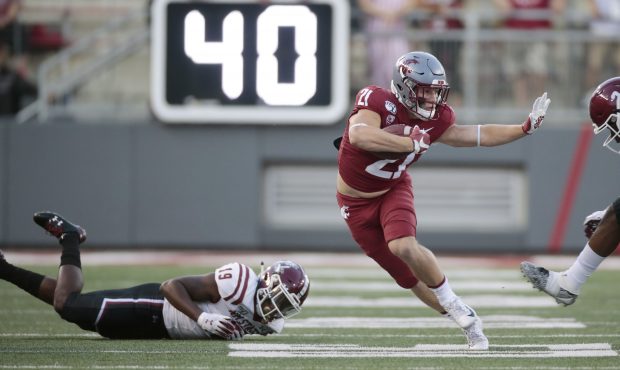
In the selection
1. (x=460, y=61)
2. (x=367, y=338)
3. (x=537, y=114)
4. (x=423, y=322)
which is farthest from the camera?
(x=460, y=61)

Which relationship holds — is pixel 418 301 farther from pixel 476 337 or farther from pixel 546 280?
pixel 476 337

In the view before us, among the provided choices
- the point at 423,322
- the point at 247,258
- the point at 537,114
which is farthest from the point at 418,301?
the point at 247,258

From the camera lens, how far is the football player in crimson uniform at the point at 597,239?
6.04 meters

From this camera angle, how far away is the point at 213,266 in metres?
11.1

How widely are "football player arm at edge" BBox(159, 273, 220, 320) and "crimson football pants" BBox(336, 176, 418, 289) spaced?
0.85 meters

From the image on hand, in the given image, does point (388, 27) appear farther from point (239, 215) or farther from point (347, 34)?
point (239, 215)

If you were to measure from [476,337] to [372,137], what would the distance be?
111 cm

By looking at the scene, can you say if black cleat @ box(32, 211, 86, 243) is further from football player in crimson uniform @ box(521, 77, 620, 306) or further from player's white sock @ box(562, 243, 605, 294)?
player's white sock @ box(562, 243, 605, 294)

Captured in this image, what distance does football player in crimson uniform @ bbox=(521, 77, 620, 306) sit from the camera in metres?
6.04

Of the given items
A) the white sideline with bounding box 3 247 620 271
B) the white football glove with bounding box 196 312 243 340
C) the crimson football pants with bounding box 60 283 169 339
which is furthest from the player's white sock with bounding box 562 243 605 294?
the white sideline with bounding box 3 247 620 271

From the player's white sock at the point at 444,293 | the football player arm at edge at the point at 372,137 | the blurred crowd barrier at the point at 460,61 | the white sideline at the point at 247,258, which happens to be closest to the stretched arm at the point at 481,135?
the football player arm at edge at the point at 372,137

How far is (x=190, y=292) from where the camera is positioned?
20.1 ft

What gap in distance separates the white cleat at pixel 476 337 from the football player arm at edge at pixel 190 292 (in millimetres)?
1268

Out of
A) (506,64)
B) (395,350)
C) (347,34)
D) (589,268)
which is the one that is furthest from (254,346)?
(506,64)
